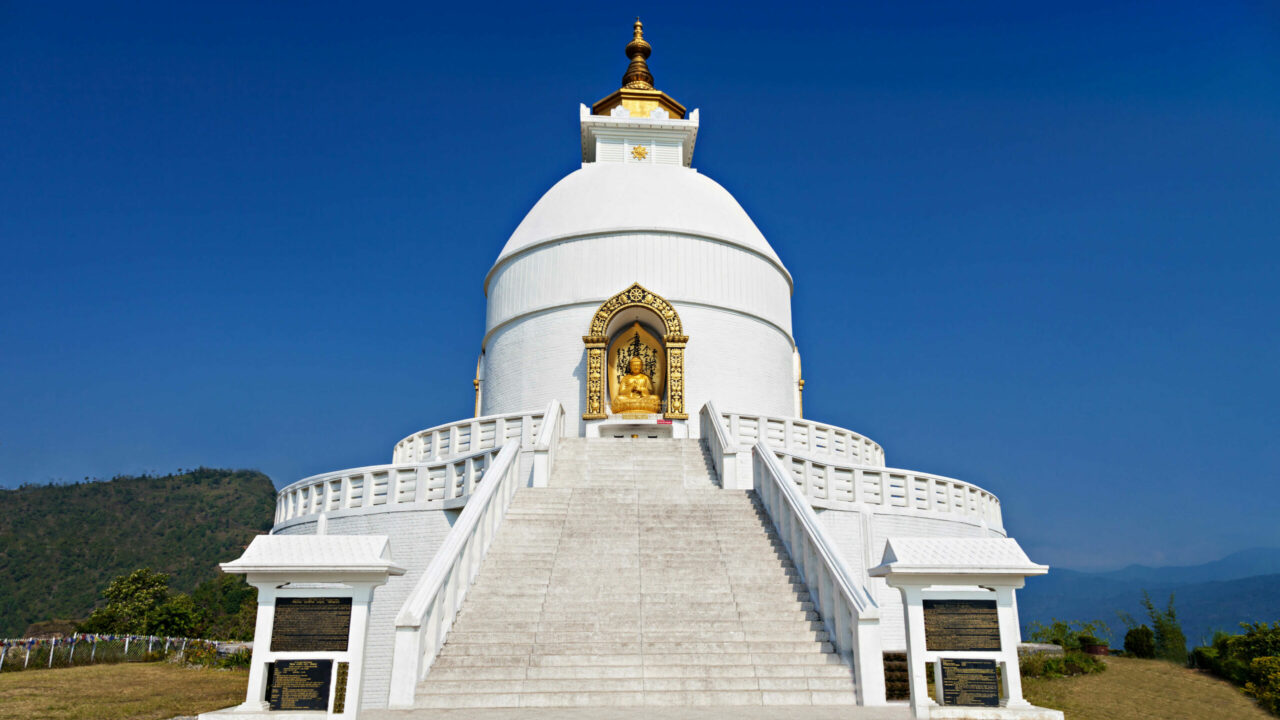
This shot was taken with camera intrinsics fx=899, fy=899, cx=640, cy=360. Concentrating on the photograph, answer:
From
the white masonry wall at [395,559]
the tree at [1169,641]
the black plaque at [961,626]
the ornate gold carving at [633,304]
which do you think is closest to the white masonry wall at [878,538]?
the tree at [1169,641]

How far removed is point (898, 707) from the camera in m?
9.02

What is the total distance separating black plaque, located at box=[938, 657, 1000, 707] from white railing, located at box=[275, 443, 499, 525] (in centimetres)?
926

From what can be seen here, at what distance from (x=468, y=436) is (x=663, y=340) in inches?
289

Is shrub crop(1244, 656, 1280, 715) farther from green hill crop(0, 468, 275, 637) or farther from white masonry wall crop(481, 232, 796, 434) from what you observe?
green hill crop(0, 468, 275, 637)

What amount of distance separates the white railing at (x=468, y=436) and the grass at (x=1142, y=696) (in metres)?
10.0

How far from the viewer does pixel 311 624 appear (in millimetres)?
8234

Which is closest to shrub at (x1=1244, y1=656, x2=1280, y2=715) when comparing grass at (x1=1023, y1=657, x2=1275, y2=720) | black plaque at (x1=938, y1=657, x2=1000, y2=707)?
grass at (x1=1023, y1=657, x2=1275, y2=720)

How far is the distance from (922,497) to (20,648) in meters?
19.6

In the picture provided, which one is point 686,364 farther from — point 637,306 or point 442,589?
point 442,589

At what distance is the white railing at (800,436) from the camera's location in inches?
745

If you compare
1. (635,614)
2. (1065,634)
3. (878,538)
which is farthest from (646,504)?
(1065,634)

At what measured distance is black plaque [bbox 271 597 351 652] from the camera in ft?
26.9

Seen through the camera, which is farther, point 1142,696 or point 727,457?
point 727,457

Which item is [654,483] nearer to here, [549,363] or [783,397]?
[549,363]
